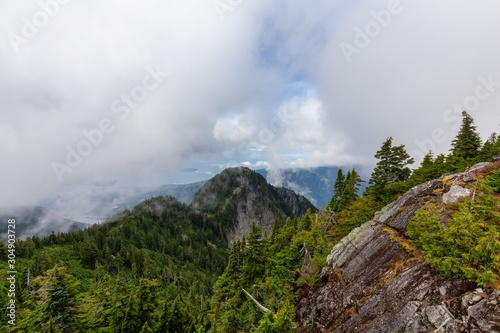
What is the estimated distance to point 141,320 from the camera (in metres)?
27.0

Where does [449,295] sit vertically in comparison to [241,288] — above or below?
above

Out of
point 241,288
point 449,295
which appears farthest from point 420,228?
point 241,288

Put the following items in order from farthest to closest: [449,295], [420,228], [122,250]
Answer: [122,250]
[420,228]
[449,295]

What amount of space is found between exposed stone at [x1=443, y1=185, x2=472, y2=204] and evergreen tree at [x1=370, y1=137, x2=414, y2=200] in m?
13.2

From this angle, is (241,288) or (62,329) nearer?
(62,329)

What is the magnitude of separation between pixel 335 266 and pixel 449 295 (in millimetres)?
13763

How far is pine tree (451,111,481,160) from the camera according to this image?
1397 inches

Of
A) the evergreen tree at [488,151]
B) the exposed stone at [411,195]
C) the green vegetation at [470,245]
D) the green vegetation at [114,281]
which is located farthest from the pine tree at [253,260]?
the evergreen tree at [488,151]

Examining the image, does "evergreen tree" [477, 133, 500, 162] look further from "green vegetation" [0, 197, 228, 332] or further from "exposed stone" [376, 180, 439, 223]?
"green vegetation" [0, 197, 228, 332]

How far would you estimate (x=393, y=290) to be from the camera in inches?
660

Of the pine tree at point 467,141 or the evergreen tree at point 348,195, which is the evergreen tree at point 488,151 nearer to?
the pine tree at point 467,141

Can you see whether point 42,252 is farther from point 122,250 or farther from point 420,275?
point 420,275

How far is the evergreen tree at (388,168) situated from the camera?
33.9 m

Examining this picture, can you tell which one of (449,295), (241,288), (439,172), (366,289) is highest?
(439,172)
